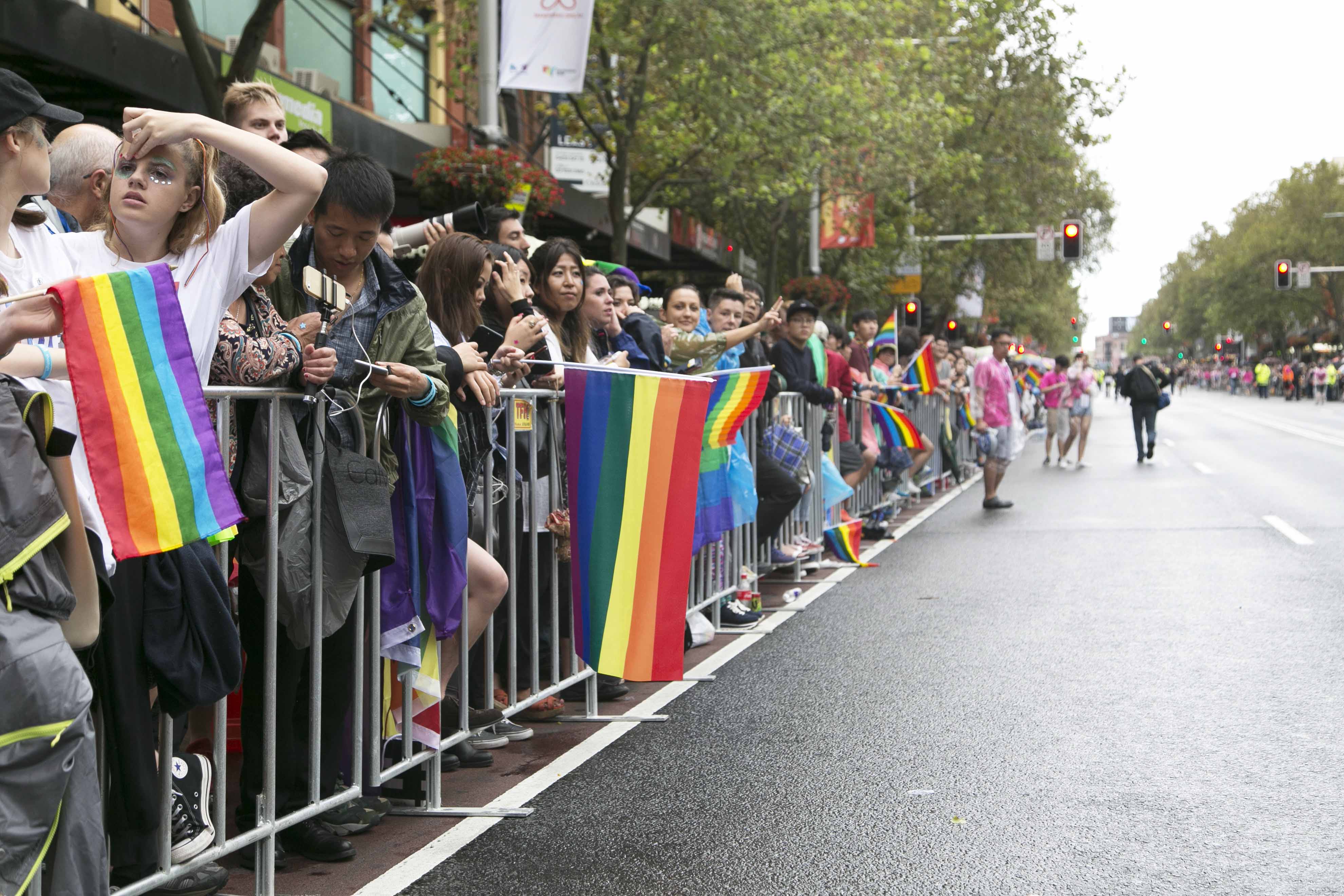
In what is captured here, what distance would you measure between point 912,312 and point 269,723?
34.9m

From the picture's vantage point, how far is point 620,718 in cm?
625

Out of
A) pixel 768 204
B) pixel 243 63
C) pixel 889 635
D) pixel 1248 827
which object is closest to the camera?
pixel 1248 827

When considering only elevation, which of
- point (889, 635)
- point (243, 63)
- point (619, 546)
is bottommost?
point (889, 635)

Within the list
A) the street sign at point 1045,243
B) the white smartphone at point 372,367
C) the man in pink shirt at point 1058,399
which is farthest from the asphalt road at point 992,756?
the street sign at point 1045,243

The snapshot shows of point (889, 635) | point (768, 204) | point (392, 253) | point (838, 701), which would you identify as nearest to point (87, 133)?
point (392, 253)

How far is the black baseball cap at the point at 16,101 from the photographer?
10.1ft

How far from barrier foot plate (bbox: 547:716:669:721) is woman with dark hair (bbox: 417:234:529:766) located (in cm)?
37

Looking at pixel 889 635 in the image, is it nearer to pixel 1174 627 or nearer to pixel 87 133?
pixel 1174 627

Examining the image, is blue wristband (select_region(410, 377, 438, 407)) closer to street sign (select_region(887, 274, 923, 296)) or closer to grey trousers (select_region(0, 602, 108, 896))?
grey trousers (select_region(0, 602, 108, 896))

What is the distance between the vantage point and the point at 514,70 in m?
13.0

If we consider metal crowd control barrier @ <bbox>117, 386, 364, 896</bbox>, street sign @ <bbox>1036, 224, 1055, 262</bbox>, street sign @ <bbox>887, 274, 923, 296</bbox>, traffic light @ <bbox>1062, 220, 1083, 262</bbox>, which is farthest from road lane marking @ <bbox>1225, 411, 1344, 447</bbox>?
metal crowd control barrier @ <bbox>117, 386, 364, 896</bbox>

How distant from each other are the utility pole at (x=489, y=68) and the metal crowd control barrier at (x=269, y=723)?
8687mm

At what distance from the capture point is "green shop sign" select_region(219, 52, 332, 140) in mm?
12992

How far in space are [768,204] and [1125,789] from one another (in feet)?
90.2
